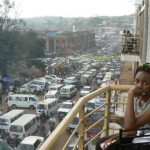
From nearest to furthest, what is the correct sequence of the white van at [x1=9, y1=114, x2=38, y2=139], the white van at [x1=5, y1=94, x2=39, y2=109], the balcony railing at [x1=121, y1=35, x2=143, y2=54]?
the balcony railing at [x1=121, y1=35, x2=143, y2=54], the white van at [x1=9, y1=114, x2=38, y2=139], the white van at [x1=5, y1=94, x2=39, y2=109]

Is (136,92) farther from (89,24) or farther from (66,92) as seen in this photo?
(89,24)

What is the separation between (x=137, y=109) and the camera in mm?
1832

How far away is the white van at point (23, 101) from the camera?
18875mm

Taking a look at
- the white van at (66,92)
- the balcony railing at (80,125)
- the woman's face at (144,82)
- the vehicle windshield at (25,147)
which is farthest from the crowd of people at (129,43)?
the white van at (66,92)

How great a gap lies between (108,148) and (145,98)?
37 centimetres

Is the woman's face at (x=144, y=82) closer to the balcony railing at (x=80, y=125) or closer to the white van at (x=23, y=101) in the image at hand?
the balcony railing at (x=80, y=125)

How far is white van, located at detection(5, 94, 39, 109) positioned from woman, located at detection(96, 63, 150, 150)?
56.1 feet

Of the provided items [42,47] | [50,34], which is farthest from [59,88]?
[50,34]

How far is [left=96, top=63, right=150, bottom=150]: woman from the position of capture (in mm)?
1688

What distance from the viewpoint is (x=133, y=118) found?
169cm

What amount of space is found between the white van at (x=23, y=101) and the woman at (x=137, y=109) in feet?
56.1

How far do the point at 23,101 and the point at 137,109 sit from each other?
1768 centimetres

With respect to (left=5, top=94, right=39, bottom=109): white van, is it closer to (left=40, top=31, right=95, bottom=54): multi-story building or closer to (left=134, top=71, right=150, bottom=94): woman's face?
(left=134, top=71, right=150, bottom=94): woman's face

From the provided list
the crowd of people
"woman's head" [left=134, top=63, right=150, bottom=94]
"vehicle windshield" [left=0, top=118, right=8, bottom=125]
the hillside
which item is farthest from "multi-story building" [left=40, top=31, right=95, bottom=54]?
"woman's head" [left=134, top=63, right=150, bottom=94]
